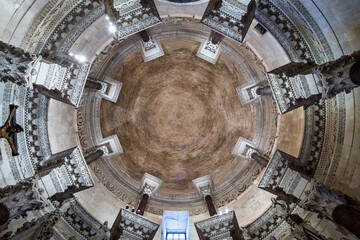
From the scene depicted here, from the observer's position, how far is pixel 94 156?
14.6 meters

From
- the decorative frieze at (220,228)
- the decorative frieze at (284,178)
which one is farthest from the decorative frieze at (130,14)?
the decorative frieze at (220,228)

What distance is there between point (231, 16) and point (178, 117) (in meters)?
11.2

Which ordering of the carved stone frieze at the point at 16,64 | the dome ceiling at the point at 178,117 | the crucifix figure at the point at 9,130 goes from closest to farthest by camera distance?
1. the carved stone frieze at the point at 16,64
2. the crucifix figure at the point at 9,130
3. the dome ceiling at the point at 178,117

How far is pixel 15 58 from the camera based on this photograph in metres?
8.04

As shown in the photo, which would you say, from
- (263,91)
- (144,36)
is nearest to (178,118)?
(144,36)

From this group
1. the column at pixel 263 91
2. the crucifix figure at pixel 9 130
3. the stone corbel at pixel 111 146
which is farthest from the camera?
the stone corbel at pixel 111 146

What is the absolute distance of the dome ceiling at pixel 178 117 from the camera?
17.3 m

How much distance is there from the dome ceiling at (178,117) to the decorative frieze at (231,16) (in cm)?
582

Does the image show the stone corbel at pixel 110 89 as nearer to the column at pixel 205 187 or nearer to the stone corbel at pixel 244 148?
the column at pixel 205 187

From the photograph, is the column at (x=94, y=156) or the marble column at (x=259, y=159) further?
the marble column at (x=259, y=159)

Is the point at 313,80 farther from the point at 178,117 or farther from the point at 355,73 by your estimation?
the point at 178,117

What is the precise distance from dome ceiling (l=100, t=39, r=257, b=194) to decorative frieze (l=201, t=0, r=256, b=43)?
19.1ft

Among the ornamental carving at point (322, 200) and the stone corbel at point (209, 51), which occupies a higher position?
the stone corbel at point (209, 51)

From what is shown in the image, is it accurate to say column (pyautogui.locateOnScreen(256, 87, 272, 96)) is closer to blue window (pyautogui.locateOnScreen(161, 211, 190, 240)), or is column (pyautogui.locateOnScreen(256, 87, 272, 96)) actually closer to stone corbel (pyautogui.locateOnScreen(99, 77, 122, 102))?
blue window (pyautogui.locateOnScreen(161, 211, 190, 240))
